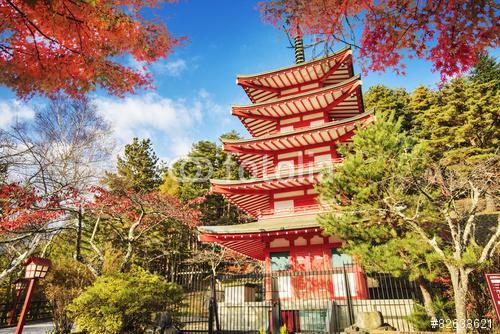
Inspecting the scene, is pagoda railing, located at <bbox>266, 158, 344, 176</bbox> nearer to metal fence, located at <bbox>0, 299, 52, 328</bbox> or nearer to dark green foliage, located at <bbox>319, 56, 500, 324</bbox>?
dark green foliage, located at <bbox>319, 56, 500, 324</bbox>

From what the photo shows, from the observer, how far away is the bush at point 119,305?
8.27 metres

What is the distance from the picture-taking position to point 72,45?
5133mm

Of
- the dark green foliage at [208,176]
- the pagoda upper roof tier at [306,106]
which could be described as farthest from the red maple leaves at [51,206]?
the dark green foliage at [208,176]

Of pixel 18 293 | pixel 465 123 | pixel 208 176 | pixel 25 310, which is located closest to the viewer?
pixel 25 310

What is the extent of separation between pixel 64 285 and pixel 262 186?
10656 mm

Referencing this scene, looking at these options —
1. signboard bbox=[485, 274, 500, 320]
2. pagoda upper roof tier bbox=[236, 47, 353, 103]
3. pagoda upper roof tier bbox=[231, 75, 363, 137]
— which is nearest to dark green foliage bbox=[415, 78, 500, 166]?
pagoda upper roof tier bbox=[231, 75, 363, 137]

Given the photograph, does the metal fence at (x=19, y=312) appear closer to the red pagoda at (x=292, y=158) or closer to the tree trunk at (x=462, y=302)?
the red pagoda at (x=292, y=158)

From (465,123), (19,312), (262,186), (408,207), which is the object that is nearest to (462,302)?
(408,207)

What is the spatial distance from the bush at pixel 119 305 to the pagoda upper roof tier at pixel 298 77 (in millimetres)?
12058

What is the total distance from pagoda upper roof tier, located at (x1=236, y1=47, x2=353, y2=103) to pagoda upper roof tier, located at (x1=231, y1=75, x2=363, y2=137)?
4.99ft

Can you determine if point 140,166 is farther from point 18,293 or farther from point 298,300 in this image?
point 298,300

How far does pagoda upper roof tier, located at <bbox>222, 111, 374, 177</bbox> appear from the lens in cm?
1320

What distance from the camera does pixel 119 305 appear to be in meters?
8.39

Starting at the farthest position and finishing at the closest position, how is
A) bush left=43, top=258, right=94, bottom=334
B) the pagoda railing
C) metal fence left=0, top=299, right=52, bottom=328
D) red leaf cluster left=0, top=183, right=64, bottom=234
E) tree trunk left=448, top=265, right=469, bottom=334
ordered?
metal fence left=0, top=299, right=52, bottom=328, the pagoda railing, bush left=43, top=258, right=94, bottom=334, red leaf cluster left=0, top=183, right=64, bottom=234, tree trunk left=448, top=265, right=469, bottom=334
